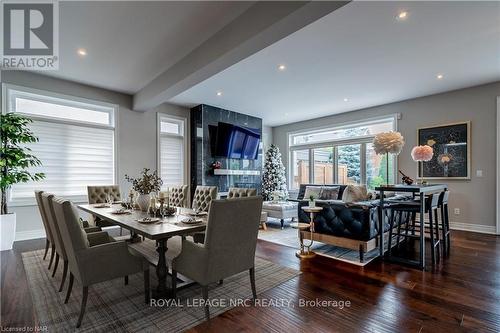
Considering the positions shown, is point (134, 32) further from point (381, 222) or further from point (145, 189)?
point (381, 222)

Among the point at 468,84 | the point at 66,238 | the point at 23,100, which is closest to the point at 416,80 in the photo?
the point at 468,84

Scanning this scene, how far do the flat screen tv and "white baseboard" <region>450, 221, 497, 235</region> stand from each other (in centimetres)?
516

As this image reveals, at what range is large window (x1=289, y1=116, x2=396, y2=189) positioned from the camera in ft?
22.2

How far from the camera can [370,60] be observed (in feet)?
13.0

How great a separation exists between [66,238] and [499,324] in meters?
3.60

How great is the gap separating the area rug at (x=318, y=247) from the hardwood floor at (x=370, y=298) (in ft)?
0.62

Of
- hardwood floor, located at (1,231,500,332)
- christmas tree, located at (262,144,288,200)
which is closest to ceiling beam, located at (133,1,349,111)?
hardwood floor, located at (1,231,500,332)

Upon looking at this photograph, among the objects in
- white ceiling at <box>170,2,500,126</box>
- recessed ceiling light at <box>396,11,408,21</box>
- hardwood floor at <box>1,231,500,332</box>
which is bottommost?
hardwood floor at <box>1,231,500,332</box>

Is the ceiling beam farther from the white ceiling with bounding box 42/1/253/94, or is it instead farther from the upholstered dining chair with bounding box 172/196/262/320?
the upholstered dining chair with bounding box 172/196/262/320

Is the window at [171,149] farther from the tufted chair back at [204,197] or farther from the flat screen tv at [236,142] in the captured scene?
the tufted chair back at [204,197]

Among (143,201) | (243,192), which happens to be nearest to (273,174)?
(243,192)

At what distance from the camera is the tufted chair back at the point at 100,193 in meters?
4.18

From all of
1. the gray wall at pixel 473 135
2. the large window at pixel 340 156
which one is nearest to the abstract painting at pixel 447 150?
the gray wall at pixel 473 135

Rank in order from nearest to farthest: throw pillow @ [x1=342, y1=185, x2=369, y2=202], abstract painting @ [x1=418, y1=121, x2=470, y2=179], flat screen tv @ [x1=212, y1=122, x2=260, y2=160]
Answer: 1. throw pillow @ [x1=342, y1=185, x2=369, y2=202]
2. abstract painting @ [x1=418, y1=121, x2=470, y2=179]
3. flat screen tv @ [x1=212, y1=122, x2=260, y2=160]
